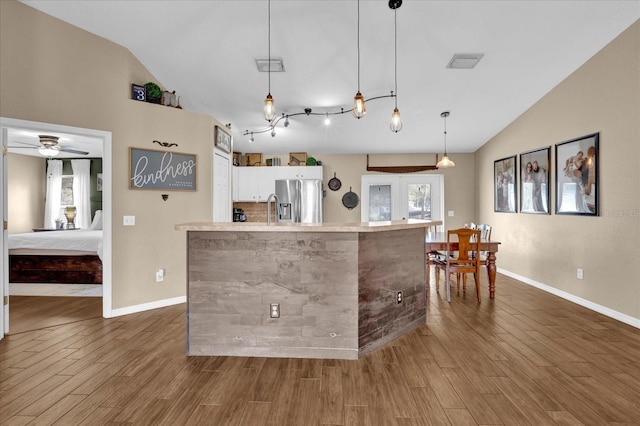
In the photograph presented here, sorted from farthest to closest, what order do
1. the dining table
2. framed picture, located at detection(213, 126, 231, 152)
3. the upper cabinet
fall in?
the upper cabinet, framed picture, located at detection(213, 126, 231, 152), the dining table

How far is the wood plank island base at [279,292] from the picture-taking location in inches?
104

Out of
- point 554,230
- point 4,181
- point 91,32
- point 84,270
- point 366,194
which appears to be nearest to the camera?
point 4,181

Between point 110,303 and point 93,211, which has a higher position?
point 93,211

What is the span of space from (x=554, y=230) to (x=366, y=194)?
3586mm

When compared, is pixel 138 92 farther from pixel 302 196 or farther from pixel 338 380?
pixel 338 380

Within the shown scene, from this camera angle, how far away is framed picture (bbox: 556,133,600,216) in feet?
12.9

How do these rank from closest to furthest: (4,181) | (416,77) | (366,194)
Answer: (4,181), (416,77), (366,194)

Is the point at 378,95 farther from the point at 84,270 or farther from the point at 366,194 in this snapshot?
the point at 84,270

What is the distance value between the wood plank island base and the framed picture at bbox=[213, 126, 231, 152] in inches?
85.9

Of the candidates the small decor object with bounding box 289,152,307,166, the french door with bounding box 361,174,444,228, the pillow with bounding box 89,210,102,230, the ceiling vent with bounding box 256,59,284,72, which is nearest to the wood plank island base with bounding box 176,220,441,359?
the ceiling vent with bounding box 256,59,284,72

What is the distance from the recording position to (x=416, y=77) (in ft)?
14.3

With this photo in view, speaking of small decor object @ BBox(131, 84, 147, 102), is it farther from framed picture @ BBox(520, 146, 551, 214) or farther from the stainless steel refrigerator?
framed picture @ BBox(520, 146, 551, 214)

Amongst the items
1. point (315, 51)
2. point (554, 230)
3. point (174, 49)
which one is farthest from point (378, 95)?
point (554, 230)

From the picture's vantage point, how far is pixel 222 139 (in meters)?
4.74
